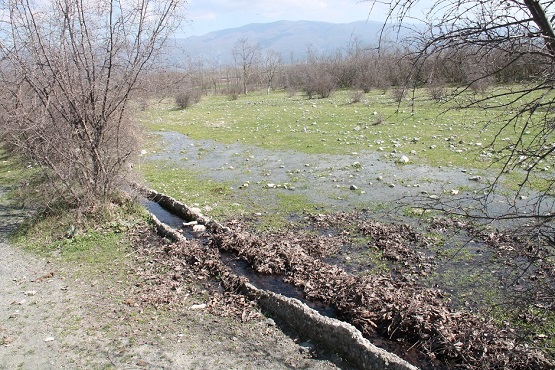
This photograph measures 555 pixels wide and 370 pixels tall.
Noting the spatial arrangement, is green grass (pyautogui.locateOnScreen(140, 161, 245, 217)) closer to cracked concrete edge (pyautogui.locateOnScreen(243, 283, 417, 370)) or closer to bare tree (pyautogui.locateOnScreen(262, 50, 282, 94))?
cracked concrete edge (pyautogui.locateOnScreen(243, 283, 417, 370))

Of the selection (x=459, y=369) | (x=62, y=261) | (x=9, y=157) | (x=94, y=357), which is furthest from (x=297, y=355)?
(x=9, y=157)

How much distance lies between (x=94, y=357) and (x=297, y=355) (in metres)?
2.46

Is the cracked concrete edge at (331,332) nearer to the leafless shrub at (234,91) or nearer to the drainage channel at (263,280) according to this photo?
the drainage channel at (263,280)

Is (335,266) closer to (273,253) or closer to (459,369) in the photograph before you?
(273,253)

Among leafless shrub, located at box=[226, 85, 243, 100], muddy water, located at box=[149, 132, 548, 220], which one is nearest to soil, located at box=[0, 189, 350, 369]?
muddy water, located at box=[149, 132, 548, 220]

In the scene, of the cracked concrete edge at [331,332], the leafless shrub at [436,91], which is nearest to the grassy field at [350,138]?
the leafless shrub at [436,91]

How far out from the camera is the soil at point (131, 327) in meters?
5.04

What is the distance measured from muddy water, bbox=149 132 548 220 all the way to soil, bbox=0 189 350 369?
14.9ft

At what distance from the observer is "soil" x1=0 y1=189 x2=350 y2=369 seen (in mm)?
5039

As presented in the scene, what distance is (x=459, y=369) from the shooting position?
469 centimetres

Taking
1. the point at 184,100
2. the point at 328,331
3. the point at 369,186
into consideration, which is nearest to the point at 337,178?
the point at 369,186

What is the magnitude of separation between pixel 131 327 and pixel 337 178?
8.13m

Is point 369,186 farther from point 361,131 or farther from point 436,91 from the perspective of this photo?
point 361,131

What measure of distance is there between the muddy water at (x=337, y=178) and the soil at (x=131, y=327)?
4.54 m
